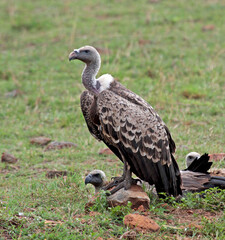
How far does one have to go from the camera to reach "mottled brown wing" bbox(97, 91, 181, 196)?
5645 millimetres

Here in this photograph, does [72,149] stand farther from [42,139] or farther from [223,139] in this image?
[223,139]

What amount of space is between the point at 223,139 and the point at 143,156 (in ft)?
10.1

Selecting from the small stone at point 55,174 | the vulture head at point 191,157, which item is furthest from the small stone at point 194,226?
the small stone at point 55,174

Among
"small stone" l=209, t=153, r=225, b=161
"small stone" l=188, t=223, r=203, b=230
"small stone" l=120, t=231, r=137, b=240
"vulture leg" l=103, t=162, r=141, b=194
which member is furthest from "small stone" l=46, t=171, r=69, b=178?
"small stone" l=188, t=223, r=203, b=230

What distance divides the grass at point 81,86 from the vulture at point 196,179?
219mm

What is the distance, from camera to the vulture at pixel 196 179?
5949 millimetres

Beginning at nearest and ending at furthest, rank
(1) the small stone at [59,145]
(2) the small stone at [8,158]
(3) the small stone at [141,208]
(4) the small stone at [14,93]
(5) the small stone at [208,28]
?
(3) the small stone at [141,208] → (2) the small stone at [8,158] → (1) the small stone at [59,145] → (4) the small stone at [14,93] → (5) the small stone at [208,28]

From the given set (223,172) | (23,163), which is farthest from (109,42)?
(223,172)

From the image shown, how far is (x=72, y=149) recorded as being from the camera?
8.23 metres

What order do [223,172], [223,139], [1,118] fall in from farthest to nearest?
[1,118] < [223,139] < [223,172]

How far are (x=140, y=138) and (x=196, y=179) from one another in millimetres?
929

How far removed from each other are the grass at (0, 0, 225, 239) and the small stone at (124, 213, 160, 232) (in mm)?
79

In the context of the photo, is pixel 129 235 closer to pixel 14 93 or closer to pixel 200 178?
pixel 200 178

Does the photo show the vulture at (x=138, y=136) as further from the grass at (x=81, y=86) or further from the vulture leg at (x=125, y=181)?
the grass at (x=81, y=86)
